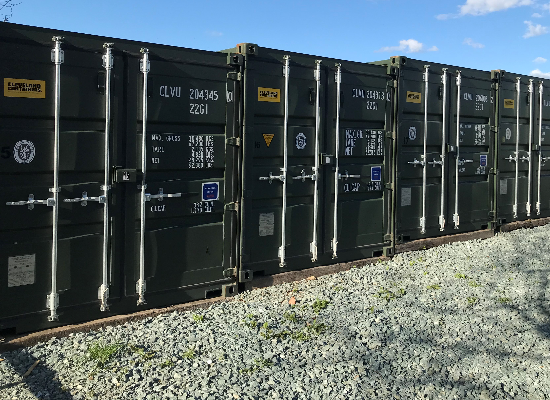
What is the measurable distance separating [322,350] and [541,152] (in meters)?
8.82

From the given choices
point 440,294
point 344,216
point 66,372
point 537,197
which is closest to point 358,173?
point 344,216

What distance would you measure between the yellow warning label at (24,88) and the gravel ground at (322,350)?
7.31ft

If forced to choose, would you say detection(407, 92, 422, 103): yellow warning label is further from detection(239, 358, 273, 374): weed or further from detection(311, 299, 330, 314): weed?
detection(239, 358, 273, 374): weed

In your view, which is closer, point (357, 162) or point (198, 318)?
point (198, 318)

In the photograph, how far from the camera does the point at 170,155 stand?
602 cm

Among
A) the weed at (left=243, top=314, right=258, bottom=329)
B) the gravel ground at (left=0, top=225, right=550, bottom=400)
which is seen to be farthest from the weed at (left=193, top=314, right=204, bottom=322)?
the weed at (left=243, top=314, right=258, bottom=329)

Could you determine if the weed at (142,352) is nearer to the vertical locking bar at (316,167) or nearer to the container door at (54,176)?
the container door at (54,176)

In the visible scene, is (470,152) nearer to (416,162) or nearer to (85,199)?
(416,162)

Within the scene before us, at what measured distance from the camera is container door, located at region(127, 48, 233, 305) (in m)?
5.83

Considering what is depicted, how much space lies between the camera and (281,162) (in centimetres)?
715

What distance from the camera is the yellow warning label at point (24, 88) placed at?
195 inches

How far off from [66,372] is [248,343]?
156cm

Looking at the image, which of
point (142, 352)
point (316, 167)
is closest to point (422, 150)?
point (316, 167)

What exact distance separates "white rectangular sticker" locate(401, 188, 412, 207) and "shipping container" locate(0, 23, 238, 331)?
3331mm
